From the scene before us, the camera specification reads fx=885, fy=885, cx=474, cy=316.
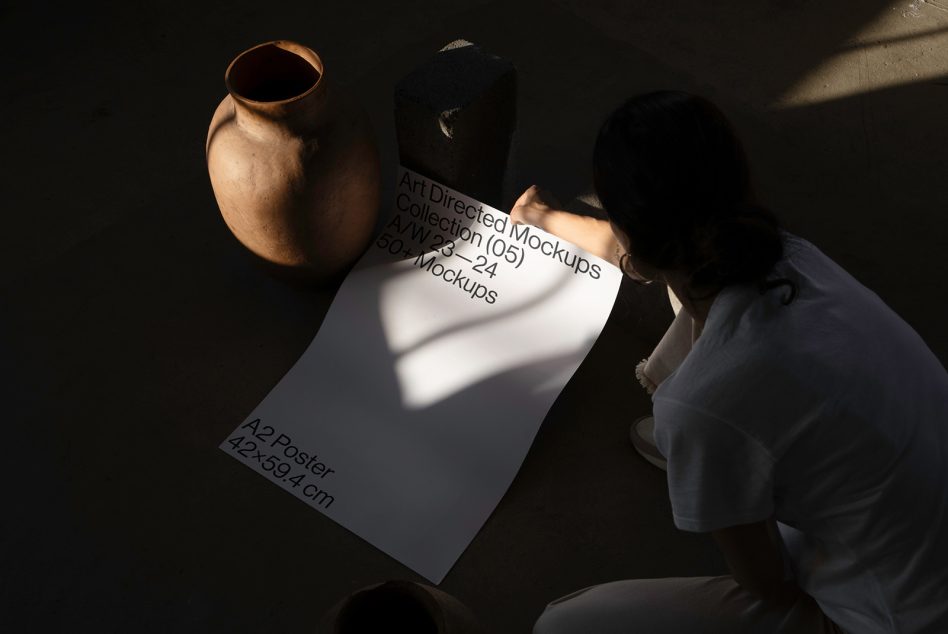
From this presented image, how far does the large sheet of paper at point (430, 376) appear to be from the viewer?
1776mm

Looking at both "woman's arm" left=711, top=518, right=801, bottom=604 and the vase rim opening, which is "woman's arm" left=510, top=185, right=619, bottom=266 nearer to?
the vase rim opening

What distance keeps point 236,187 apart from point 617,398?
0.94m

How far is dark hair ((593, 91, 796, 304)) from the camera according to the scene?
1.05m

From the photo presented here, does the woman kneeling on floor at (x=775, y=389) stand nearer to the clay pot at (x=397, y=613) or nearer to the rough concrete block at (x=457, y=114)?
the clay pot at (x=397, y=613)

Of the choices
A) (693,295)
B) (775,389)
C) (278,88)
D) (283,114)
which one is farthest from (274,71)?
(775,389)

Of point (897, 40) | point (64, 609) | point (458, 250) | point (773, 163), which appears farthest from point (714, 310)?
point (897, 40)

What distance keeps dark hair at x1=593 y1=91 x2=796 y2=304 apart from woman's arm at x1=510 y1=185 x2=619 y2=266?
2.56 feet

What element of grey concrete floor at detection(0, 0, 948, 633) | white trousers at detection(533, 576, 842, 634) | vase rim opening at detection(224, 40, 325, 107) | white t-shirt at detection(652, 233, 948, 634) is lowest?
grey concrete floor at detection(0, 0, 948, 633)

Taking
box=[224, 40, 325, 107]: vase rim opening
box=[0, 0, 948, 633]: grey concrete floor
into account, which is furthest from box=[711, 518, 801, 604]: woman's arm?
box=[224, 40, 325, 107]: vase rim opening

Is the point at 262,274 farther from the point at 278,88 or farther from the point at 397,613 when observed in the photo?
the point at 397,613

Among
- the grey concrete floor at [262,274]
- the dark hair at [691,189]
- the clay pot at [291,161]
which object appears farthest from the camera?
the clay pot at [291,161]

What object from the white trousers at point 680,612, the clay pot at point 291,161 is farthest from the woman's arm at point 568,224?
the white trousers at point 680,612

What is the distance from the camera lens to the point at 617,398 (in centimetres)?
196

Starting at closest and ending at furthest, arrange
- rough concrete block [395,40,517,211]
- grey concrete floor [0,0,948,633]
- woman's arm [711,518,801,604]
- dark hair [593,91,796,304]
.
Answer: dark hair [593,91,796,304]
woman's arm [711,518,801,604]
grey concrete floor [0,0,948,633]
rough concrete block [395,40,517,211]
